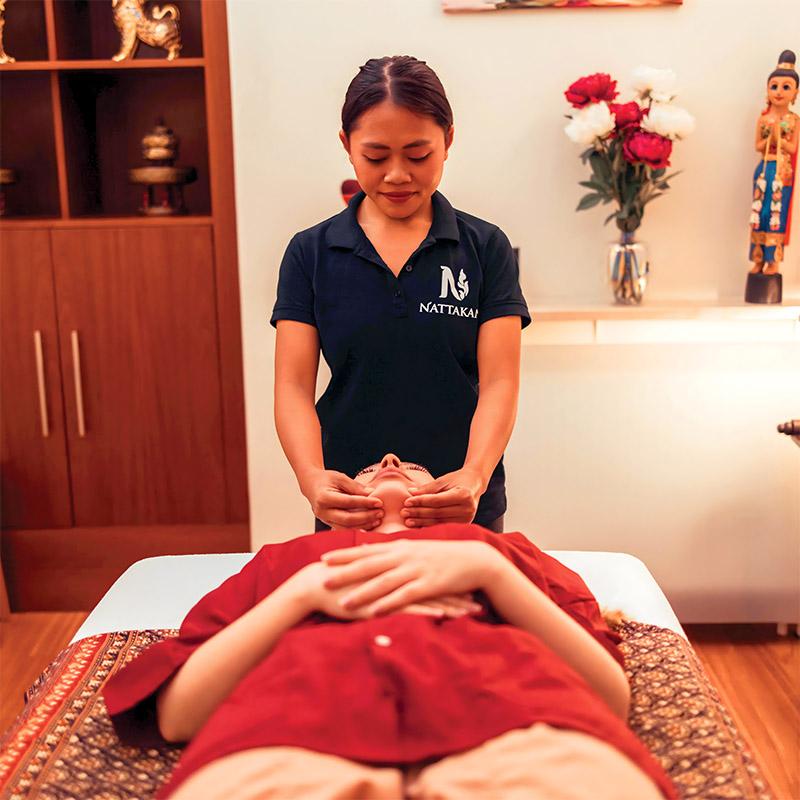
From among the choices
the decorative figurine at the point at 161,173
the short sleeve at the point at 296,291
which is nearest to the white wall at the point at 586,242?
the decorative figurine at the point at 161,173

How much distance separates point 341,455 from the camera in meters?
1.83

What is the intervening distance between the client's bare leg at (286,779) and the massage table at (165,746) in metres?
0.29

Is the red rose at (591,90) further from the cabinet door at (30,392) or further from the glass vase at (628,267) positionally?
the cabinet door at (30,392)

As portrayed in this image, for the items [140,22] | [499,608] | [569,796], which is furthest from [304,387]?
[140,22]

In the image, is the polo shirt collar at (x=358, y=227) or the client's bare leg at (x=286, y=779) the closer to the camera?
the client's bare leg at (x=286, y=779)

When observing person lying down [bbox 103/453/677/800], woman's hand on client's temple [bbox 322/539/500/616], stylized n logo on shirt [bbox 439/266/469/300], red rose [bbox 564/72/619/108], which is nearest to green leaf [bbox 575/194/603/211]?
red rose [bbox 564/72/619/108]

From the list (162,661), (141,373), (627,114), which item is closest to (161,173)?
(141,373)

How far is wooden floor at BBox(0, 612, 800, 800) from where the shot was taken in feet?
7.29

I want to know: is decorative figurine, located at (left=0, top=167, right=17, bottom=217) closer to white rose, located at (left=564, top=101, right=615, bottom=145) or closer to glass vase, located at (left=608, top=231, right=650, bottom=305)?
white rose, located at (left=564, top=101, right=615, bottom=145)

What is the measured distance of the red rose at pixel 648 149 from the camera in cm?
234

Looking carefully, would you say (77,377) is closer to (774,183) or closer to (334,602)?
(334,602)

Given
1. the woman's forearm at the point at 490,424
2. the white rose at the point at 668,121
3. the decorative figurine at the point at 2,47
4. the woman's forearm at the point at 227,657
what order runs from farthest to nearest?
the decorative figurine at the point at 2,47 < the white rose at the point at 668,121 < the woman's forearm at the point at 490,424 < the woman's forearm at the point at 227,657

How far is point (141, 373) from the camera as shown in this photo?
9.53 feet

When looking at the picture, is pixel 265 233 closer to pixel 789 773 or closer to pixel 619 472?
pixel 619 472
